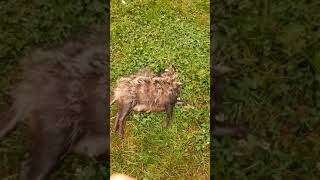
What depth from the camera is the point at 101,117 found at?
6285mm

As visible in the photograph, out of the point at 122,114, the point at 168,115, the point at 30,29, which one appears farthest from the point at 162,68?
the point at 30,29

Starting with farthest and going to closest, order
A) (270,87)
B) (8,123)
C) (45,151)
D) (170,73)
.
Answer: (170,73)
(270,87)
(8,123)
(45,151)

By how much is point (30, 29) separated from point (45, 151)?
1521mm

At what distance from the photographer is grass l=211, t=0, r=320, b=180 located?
627 cm

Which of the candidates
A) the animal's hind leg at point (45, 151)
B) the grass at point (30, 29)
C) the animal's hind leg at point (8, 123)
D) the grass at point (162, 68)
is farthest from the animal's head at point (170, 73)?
the animal's hind leg at point (8, 123)

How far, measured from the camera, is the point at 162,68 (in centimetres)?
669

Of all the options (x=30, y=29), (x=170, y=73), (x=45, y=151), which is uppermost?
(x=30, y=29)

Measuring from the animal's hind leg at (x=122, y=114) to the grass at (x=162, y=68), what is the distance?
6 centimetres

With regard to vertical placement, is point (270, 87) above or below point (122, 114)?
above

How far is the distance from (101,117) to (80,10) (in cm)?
134

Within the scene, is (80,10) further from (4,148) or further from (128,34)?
(4,148)

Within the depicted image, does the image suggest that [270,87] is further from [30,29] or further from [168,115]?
[30,29]

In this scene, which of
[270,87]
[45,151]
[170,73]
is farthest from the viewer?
[170,73]

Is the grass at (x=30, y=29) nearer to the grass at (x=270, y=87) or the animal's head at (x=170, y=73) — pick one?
the animal's head at (x=170, y=73)
